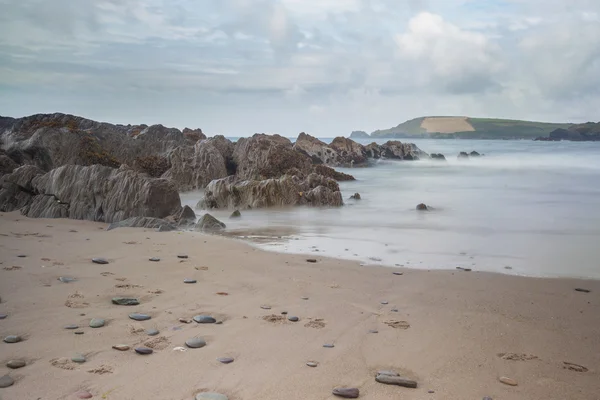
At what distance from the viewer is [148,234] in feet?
22.8

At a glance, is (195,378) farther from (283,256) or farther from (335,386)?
(283,256)

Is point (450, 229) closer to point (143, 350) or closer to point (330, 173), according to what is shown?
point (143, 350)

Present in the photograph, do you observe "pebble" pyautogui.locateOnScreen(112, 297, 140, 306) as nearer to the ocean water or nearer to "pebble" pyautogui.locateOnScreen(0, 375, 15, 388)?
"pebble" pyautogui.locateOnScreen(0, 375, 15, 388)

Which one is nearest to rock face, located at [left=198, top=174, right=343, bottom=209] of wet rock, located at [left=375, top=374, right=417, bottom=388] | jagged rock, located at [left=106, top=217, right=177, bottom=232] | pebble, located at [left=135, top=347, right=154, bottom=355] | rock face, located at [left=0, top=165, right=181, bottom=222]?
rock face, located at [left=0, top=165, right=181, bottom=222]

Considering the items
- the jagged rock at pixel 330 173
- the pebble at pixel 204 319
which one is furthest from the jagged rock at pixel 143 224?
the jagged rock at pixel 330 173

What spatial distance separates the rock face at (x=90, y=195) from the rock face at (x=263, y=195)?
75.0 inches

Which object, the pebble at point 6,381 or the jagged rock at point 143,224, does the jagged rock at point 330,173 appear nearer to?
the jagged rock at point 143,224

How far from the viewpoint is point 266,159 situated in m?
14.8

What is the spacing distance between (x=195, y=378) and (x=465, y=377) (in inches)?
55.1

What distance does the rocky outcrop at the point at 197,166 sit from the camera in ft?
46.1

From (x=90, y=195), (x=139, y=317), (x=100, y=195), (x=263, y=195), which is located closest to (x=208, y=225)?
(x=100, y=195)

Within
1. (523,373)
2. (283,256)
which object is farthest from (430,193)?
(523,373)

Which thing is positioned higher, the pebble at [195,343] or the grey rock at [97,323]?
the grey rock at [97,323]

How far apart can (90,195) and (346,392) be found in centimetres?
719
